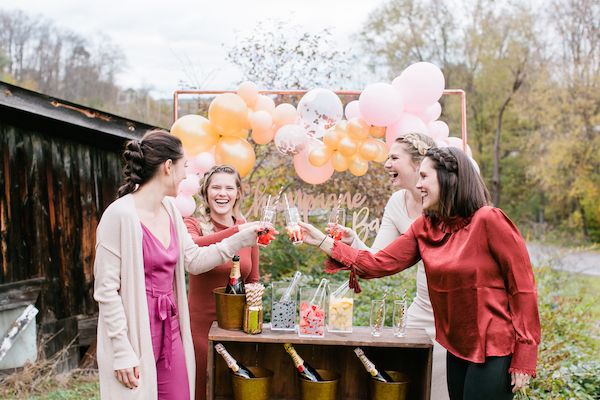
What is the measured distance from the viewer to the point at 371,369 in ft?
9.39

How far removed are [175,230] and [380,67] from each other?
22.1 metres

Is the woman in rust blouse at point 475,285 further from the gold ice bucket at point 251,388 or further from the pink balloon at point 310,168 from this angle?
the pink balloon at point 310,168

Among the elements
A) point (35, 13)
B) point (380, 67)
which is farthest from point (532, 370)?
point (35, 13)

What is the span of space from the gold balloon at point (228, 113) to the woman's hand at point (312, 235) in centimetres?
159

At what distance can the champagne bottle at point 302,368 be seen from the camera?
290 cm

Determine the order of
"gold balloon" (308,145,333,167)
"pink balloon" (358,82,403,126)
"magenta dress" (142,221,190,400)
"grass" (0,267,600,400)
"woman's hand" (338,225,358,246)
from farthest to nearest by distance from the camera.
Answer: "gold balloon" (308,145,333,167) → "grass" (0,267,600,400) → "pink balloon" (358,82,403,126) → "woman's hand" (338,225,358,246) → "magenta dress" (142,221,190,400)

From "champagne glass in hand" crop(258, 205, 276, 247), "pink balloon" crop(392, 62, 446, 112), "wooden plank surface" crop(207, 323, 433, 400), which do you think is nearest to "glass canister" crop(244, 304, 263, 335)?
"wooden plank surface" crop(207, 323, 433, 400)

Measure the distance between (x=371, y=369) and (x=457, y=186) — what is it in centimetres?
97

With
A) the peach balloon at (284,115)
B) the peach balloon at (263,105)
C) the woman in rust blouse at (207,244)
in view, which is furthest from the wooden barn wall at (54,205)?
the woman in rust blouse at (207,244)

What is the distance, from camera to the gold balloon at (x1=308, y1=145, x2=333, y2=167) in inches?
179

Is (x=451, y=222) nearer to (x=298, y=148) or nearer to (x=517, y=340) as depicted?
(x=517, y=340)

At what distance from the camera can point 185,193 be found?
459cm

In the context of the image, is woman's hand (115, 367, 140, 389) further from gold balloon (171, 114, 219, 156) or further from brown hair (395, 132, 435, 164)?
gold balloon (171, 114, 219, 156)

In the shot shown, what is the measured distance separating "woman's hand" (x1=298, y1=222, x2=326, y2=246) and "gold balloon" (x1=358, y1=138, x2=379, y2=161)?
1595 millimetres
